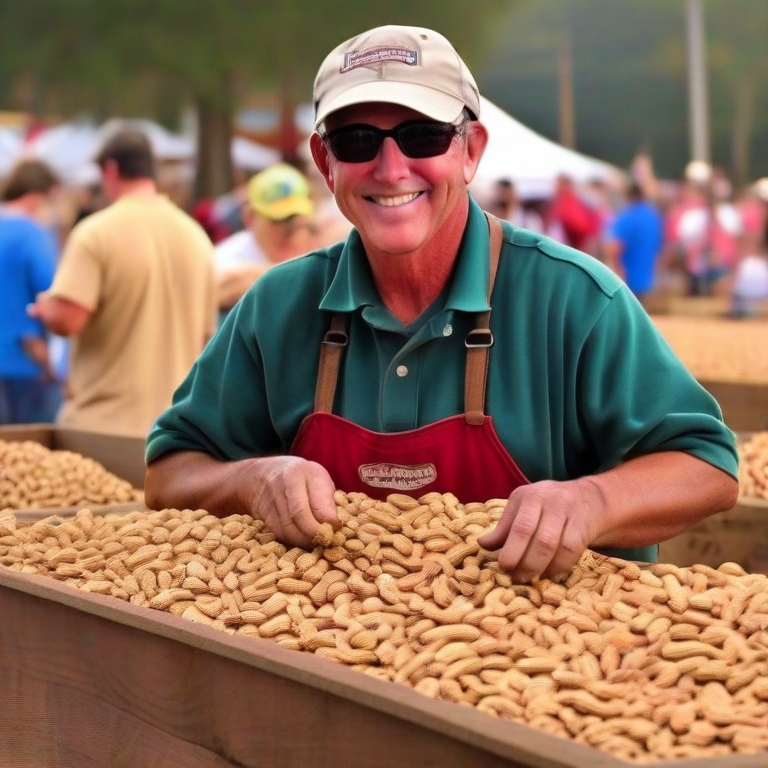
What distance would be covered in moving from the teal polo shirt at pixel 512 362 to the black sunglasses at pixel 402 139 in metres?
0.22

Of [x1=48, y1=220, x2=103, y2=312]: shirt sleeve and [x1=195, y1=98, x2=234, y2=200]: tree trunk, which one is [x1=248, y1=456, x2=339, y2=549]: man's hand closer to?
[x1=48, y1=220, x2=103, y2=312]: shirt sleeve

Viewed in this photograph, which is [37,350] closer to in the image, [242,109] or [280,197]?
[280,197]

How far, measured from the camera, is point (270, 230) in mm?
7516

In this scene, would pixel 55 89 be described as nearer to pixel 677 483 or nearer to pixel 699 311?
pixel 699 311

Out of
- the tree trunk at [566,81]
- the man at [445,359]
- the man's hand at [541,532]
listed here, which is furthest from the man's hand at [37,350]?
the tree trunk at [566,81]

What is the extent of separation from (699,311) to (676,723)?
47.1 ft

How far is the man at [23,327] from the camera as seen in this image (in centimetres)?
755

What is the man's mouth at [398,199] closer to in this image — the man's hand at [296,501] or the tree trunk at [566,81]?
the man's hand at [296,501]

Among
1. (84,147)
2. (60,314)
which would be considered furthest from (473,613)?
(84,147)

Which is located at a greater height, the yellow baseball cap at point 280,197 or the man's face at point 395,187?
the yellow baseball cap at point 280,197

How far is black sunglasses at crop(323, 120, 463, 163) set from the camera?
3107 mm

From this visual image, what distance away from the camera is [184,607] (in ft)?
9.35

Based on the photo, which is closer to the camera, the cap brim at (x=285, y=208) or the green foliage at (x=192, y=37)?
the cap brim at (x=285, y=208)

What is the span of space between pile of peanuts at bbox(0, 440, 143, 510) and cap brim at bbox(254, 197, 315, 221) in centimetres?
245
